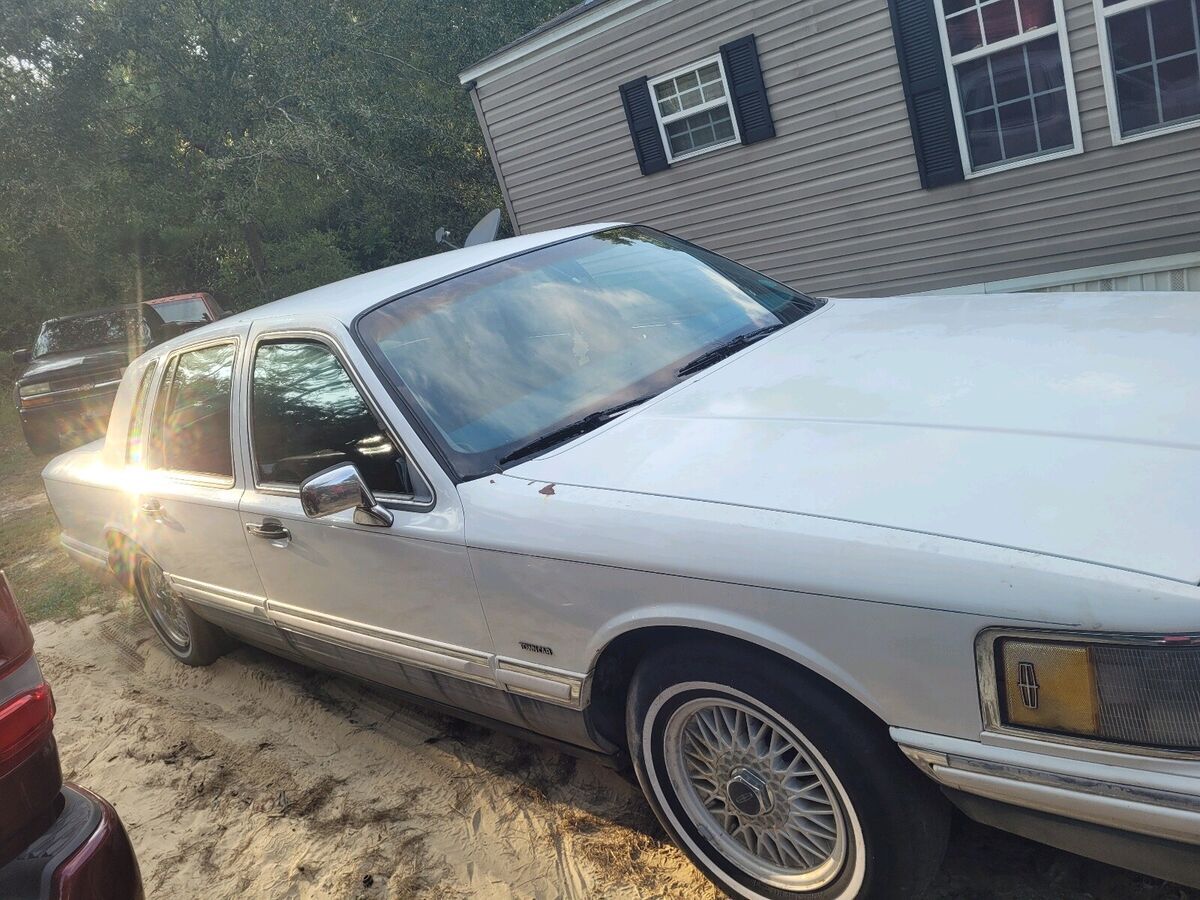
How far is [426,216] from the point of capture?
21969 millimetres

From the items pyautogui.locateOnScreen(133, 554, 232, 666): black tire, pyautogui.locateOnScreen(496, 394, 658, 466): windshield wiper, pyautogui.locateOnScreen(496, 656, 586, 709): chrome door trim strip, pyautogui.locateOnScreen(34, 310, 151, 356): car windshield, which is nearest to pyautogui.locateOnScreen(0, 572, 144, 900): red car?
pyautogui.locateOnScreen(496, 656, 586, 709): chrome door trim strip

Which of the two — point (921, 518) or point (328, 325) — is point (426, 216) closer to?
point (328, 325)

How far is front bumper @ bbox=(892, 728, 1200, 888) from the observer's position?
1591mm

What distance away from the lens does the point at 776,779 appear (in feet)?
7.28

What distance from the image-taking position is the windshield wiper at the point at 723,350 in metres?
3.01

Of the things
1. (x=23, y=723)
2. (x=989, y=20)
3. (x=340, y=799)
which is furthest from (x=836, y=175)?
(x=23, y=723)

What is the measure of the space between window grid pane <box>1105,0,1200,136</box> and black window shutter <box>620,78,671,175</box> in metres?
4.48

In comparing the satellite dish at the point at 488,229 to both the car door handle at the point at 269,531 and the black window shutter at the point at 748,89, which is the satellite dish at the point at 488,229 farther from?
the car door handle at the point at 269,531


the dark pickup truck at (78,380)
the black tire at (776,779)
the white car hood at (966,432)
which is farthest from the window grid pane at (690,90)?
the black tire at (776,779)

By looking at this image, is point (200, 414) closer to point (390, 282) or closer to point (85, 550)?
point (390, 282)

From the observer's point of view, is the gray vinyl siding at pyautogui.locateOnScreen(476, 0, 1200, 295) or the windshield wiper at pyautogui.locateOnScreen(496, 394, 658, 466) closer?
the windshield wiper at pyautogui.locateOnScreen(496, 394, 658, 466)

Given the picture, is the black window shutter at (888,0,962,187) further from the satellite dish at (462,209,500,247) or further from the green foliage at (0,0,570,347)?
the green foliage at (0,0,570,347)

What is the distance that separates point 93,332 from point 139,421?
872cm

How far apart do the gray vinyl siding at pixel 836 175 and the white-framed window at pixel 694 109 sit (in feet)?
0.47
